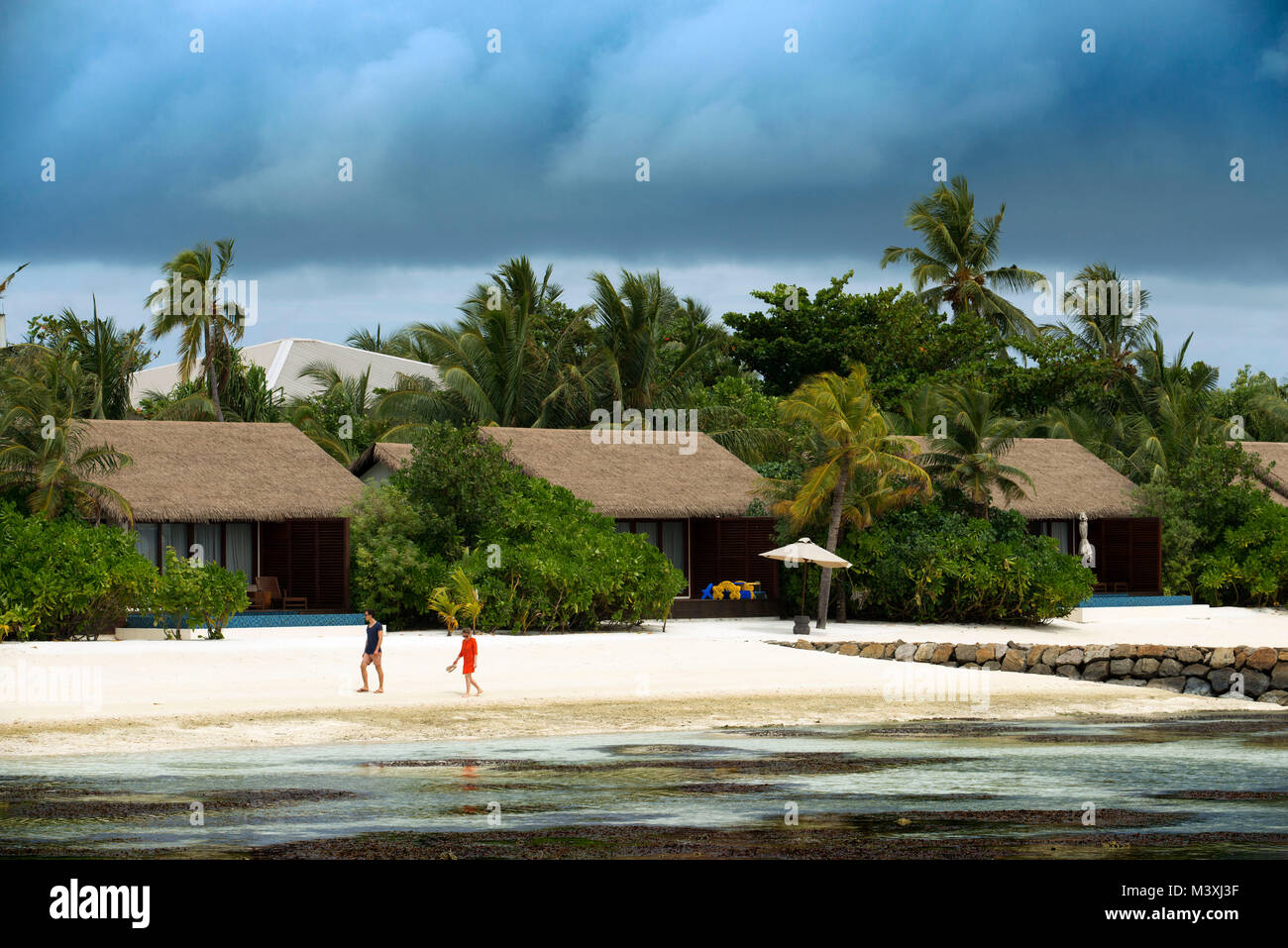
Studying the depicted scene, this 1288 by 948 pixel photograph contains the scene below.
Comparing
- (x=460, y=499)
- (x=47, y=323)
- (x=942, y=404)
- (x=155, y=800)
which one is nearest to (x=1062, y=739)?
(x=155, y=800)

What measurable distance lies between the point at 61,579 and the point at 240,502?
5.28 metres

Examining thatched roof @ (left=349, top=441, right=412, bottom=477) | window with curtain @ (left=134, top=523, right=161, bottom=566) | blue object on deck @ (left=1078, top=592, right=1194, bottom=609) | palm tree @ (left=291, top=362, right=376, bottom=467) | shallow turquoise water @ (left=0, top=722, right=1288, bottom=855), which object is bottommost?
shallow turquoise water @ (left=0, top=722, right=1288, bottom=855)

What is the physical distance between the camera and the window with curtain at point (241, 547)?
28.7m

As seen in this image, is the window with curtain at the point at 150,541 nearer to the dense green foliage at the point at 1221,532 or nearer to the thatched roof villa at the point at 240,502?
the thatched roof villa at the point at 240,502

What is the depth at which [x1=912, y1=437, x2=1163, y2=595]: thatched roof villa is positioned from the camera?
3497 cm

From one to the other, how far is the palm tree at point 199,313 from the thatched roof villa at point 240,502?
32.2 feet

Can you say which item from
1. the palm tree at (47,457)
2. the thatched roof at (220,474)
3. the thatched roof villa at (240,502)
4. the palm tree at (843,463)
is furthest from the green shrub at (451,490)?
the palm tree at (843,463)

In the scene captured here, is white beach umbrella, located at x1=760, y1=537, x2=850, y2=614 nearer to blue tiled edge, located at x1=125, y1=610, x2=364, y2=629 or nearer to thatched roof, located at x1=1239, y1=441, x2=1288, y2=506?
blue tiled edge, located at x1=125, y1=610, x2=364, y2=629

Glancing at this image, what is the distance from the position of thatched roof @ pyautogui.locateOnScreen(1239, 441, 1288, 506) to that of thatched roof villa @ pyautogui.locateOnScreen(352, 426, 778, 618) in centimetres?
1420

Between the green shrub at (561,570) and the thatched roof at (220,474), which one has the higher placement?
the thatched roof at (220,474)

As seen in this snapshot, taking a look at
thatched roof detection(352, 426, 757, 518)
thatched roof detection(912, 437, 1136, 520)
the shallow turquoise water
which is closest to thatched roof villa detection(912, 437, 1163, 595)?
thatched roof detection(912, 437, 1136, 520)

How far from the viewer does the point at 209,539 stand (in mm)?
28469

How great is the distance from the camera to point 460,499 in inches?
1070
